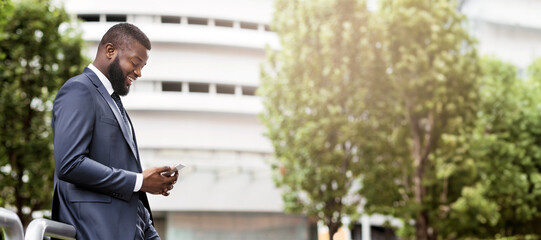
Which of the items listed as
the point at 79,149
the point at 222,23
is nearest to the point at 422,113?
the point at 79,149

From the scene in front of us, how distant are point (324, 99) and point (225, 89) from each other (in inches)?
946

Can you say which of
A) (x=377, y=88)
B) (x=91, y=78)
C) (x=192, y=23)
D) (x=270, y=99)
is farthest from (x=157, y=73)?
(x=91, y=78)

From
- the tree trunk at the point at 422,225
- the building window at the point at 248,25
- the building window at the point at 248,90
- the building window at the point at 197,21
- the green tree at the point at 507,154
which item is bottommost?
the tree trunk at the point at 422,225

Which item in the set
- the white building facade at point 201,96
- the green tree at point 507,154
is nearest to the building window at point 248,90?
the white building facade at point 201,96

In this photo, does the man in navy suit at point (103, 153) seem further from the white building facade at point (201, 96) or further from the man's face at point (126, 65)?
the white building facade at point (201, 96)

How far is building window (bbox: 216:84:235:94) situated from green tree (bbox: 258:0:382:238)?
22.2 m

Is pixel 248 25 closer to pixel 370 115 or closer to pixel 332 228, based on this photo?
pixel 370 115

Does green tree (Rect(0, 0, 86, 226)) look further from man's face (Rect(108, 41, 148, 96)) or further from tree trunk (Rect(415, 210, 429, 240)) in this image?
man's face (Rect(108, 41, 148, 96))

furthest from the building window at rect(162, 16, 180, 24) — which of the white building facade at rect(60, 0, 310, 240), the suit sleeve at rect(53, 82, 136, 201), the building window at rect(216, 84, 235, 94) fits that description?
the suit sleeve at rect(53, 82, 136, 201)

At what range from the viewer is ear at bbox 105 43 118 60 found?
2.61 metres

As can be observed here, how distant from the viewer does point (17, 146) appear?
1634 cm

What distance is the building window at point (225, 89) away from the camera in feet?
137

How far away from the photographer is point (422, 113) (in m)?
19.7

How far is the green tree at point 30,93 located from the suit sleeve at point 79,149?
48.2ft
